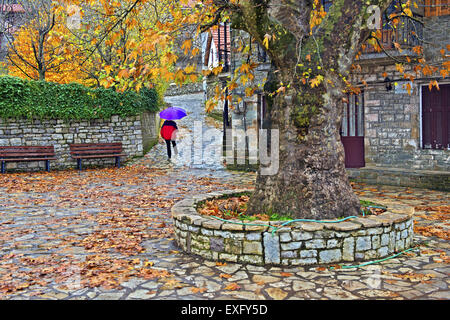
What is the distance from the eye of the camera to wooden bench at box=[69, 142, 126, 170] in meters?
15.1

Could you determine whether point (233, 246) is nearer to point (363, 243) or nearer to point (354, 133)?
point (363, 243)

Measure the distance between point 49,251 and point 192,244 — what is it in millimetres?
1833

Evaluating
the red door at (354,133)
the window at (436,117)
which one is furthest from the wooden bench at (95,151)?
the window at (436,117)

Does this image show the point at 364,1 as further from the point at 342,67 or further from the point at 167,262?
the point at 167,262

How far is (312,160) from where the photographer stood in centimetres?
539

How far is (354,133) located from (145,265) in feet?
30.3

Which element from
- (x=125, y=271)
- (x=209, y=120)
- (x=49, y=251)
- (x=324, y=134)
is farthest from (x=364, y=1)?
(x=209, y=120)

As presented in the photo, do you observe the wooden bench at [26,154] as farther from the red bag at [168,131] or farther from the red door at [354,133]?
the red door at [354,133]

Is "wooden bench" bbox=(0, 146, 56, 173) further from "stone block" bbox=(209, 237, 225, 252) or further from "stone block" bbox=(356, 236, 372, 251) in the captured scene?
"stone block" bbox=(356, 236, 372, 251)

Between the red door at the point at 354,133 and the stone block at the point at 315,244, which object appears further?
the red door at the point at 354,133

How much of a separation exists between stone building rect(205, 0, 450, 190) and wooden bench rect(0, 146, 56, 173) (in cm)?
785

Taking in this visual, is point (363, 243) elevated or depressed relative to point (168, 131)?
depressed

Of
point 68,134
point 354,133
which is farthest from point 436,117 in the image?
point 68,134

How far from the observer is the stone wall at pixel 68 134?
14.4 m
